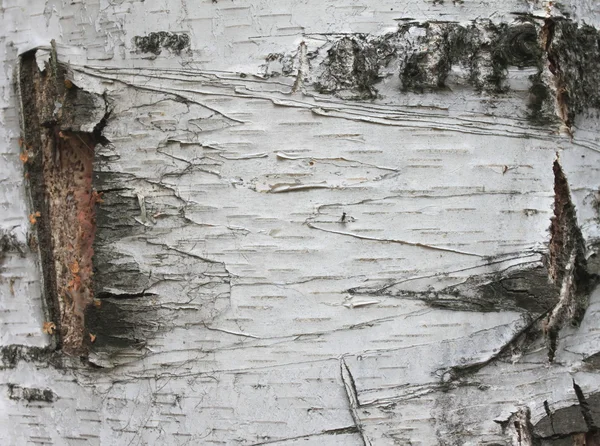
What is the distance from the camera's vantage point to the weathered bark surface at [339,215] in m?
1.02

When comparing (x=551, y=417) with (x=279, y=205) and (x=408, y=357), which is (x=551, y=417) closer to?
(x=408, y=357)

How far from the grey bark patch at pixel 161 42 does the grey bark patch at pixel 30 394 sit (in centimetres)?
66

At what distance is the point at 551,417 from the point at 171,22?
3.05 ft

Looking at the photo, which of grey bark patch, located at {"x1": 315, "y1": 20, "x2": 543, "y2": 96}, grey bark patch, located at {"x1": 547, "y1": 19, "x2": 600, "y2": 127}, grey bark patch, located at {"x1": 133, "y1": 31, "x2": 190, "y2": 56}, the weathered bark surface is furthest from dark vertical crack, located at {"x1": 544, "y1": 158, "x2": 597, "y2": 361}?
grey bark patch, located at {"x1": 133, "y1": 31, "x2": 190, "y2": 56}

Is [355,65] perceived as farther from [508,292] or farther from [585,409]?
[585,409]

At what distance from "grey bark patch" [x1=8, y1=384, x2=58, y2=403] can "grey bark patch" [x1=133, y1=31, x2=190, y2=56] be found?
656 mm

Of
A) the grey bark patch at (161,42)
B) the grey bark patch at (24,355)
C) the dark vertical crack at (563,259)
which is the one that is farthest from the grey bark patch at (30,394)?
the dark vertical crack at (563,259)

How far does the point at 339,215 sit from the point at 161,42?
1.36ft

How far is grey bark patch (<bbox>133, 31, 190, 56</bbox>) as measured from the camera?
1036 millimetres

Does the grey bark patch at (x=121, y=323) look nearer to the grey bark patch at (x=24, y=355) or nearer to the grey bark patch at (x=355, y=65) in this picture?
the grey bark patch at (x=24, y=355)

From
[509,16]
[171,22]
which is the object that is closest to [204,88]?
[171,22]

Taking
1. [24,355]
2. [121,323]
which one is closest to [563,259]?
[121,323]

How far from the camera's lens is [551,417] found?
107 centimetres

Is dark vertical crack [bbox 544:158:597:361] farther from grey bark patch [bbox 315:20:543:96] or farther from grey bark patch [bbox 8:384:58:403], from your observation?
grey bark patch [bbox 8:384:58:403]
